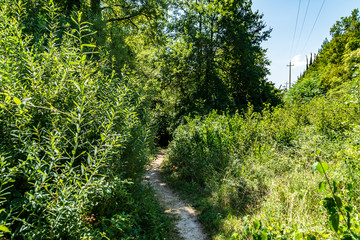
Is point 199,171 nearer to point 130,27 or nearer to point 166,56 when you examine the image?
point 166,56

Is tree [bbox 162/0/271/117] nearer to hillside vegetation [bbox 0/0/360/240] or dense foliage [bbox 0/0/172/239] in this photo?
hillside vegetation [bbox 0/0/360/240]

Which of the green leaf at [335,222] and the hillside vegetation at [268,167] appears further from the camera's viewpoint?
the hillside vegetation at [268,167]

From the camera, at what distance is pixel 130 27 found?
11555mm

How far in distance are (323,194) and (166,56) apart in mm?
11469

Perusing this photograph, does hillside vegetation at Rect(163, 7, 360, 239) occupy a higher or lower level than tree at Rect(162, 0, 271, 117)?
lower

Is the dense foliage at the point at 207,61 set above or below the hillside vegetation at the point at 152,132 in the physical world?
above

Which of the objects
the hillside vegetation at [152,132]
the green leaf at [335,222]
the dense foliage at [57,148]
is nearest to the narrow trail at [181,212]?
the hillside vegetation at [152,132]

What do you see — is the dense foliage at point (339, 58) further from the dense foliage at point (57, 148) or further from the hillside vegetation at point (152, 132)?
the dense foliage at point (57, 148)

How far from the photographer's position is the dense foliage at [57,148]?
1.72m

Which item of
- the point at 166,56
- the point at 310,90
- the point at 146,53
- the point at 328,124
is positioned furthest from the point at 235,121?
the point at 310,90

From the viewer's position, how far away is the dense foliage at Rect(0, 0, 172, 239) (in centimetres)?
172

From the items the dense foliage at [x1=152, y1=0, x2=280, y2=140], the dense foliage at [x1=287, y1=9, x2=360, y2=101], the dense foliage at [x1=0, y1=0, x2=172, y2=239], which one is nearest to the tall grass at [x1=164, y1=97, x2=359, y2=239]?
the dense foliage at [x1=0, y1=0, x2=172, y2=239]

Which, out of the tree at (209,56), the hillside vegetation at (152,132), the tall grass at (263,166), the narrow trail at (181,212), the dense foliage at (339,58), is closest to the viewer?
the hillside vegetation at (152,132)

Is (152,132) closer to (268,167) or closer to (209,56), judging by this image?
(268,167)
